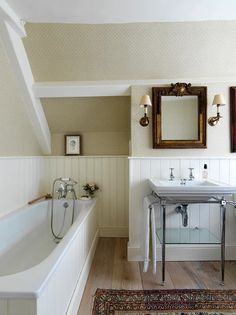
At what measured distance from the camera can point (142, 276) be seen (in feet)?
6.89

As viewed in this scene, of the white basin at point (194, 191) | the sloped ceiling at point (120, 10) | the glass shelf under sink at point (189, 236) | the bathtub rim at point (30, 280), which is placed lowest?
the glass shelf under sink at point (189, 236)

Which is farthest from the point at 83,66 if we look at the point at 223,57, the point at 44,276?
the point at 44,276

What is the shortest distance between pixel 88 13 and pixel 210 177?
2.07 meters

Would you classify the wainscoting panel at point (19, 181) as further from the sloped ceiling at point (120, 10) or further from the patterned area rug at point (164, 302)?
the sloped ceiling at point (120, 10)

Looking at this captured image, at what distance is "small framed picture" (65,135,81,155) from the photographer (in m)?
3.19

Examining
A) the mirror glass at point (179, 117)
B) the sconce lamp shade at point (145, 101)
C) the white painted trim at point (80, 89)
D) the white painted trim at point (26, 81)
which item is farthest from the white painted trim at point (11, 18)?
the mirror glass at point (179, 117)

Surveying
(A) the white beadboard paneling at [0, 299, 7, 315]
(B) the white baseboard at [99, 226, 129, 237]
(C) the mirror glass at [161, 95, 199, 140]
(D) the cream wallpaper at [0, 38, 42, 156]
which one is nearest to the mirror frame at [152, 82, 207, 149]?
(C) the mirror glass at [161, 95, 199, 140]

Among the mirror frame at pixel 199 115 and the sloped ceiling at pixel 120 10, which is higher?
the sloped ceiling at pixel 120 10

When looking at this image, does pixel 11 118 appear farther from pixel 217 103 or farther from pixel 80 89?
pixel 217 103

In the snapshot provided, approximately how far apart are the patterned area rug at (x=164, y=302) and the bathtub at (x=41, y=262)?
23 cm

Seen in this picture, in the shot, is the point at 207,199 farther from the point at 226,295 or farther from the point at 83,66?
the point at 83,66

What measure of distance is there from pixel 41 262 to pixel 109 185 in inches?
77.2

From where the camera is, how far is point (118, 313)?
5.20 feet

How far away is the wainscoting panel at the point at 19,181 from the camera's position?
2.17 meters
